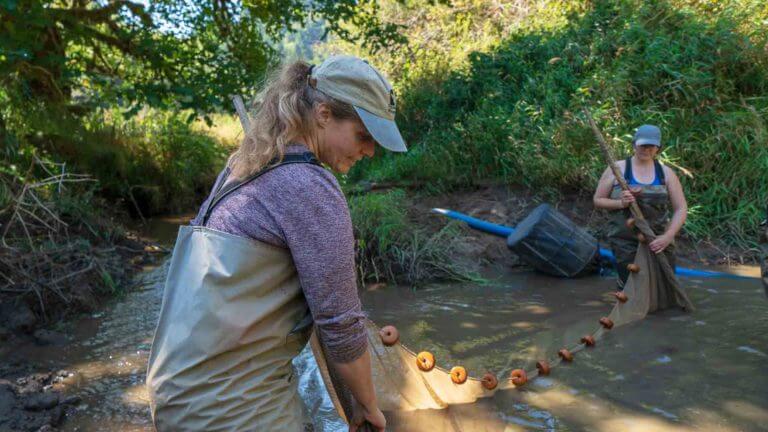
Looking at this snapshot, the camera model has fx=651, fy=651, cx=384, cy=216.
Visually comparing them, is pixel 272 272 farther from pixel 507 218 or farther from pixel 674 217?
pixel 507 218

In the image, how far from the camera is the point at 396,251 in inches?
255

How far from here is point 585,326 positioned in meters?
5.02

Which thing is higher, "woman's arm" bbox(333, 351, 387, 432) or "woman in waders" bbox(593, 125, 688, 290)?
"woman in waders" bbox(593, 125, 688, 290)

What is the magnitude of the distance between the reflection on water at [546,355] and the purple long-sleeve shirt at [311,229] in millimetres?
1513

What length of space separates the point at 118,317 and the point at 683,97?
6657 mm

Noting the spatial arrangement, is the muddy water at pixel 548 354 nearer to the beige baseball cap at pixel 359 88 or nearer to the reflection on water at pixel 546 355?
the reflection on water at pixel 546 355

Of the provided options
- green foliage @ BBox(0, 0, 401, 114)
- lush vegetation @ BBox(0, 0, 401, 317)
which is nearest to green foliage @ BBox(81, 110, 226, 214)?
lush vegetation @ BBox(0, 0, 401, 317)

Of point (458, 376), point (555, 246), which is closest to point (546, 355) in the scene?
point (458, 376)

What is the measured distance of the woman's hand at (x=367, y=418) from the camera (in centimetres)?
163

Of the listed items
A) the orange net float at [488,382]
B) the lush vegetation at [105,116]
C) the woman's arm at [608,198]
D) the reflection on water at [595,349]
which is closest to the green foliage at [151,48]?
the lush vegetation at [105,116]

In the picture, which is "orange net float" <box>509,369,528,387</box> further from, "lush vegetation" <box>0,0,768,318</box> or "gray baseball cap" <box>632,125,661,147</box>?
"lush vegetation" <box>0,0,768,318</box>

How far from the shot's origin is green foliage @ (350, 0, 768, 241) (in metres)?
7.08

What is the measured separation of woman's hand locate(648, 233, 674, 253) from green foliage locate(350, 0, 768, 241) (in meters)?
1.45

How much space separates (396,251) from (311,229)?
16.7ft
